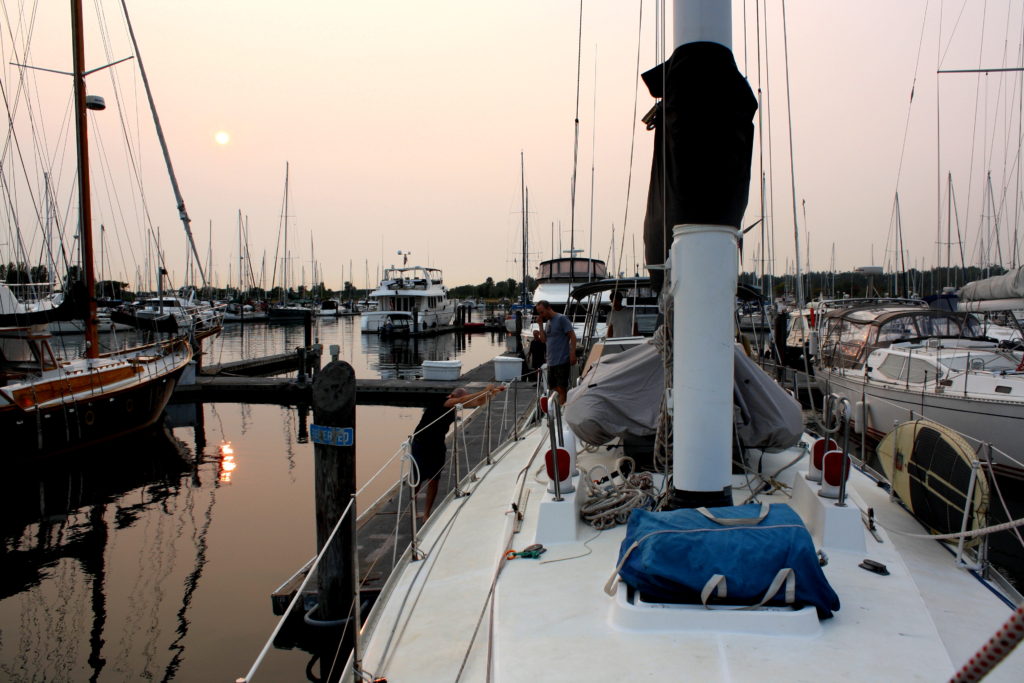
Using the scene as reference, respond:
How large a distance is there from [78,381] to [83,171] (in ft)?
16.7

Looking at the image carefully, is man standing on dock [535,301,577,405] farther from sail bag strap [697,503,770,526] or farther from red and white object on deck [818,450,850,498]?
sail bag strap [697,503,770,526]

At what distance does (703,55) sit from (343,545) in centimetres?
450

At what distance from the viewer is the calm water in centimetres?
643

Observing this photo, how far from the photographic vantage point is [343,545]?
543 cm

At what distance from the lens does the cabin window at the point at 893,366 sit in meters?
12.1

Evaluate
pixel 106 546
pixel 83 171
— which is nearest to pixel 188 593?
pixel 106 546

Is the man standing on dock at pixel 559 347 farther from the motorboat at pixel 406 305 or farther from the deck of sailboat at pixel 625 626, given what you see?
the motorboat at pixel 406 305

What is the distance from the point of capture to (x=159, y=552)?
9078mm

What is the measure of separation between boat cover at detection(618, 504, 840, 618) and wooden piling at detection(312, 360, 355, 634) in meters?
3.04

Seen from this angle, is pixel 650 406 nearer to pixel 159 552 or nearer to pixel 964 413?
pixel 159 552

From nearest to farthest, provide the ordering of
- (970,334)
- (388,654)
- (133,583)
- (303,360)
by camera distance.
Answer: (388,654) < (133,583) < (970,334) < (303,360)

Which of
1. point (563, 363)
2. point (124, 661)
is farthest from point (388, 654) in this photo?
point (563, 363)

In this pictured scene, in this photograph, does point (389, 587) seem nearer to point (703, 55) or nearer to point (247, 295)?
point (703, 55)

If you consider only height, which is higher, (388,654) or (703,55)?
(703,55)
